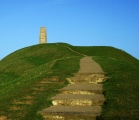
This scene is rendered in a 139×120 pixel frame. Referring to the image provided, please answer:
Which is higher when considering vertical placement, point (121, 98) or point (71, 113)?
point (121, 98)

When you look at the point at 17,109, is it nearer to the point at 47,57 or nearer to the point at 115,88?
the point at 115,88

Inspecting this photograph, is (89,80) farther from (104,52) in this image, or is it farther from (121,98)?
(104,52)

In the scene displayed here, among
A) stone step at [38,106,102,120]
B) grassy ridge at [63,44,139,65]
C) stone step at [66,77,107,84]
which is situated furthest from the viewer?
grassy ridge at [63,44,139,65]

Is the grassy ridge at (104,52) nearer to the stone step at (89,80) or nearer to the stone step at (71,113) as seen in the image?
the stone step at (89,80)

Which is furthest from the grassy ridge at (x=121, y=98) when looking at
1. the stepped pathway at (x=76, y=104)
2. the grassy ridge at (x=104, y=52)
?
the grassy ridge at (x=104, y=52)

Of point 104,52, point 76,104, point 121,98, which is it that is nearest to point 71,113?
point 76,104

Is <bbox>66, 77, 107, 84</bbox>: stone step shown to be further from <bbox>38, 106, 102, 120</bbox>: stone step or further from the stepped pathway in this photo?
<bbox>38, 106, 102, 120</bbox>: stone step

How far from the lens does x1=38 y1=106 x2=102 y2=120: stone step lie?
31.7 feet

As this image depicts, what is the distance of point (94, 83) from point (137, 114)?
6138 mm

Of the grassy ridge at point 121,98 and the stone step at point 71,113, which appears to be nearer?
the stone step at point 71,113

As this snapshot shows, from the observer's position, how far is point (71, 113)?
9.75 meters

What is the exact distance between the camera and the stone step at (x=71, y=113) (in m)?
9.66

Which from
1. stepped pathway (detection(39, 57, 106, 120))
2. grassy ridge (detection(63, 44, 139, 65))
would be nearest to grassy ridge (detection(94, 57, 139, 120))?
stepped pathway (detection(39, 57, 106, 120))

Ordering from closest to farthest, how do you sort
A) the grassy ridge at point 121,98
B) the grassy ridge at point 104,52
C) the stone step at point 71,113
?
1. the stone step at point 71,113
2. the grassy ridge at point 121,98
3. the grassy ridge at point 104,52
